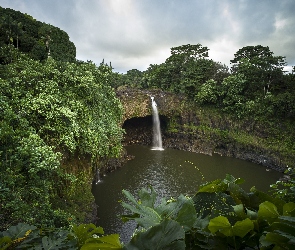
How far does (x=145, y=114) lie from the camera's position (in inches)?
1027

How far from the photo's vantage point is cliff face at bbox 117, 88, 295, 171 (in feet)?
73.9

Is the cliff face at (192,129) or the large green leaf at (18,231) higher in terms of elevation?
the cliff face at (192,129)

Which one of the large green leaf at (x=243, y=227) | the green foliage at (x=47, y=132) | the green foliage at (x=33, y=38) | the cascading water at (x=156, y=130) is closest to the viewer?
the large green leaf at (x=243, y=227)

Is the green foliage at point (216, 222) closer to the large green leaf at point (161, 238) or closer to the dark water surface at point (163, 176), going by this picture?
the large green leaf at point (161, 238)

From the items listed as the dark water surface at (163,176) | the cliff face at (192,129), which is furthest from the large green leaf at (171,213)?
the cliff face at (192,129)

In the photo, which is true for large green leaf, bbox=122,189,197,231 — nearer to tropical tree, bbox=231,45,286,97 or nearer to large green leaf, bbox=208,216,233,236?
large green leaf, bbox=208,216,233,236

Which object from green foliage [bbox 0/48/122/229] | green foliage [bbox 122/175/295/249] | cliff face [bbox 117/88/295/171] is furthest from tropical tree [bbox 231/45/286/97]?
green foliage [bbox 122/175/295/249]

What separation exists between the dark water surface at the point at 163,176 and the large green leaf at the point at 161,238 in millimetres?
10097

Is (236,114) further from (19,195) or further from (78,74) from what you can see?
(19,195)

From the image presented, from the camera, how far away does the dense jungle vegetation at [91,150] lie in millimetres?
1035

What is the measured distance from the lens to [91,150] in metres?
10.1

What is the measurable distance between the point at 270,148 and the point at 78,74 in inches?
744

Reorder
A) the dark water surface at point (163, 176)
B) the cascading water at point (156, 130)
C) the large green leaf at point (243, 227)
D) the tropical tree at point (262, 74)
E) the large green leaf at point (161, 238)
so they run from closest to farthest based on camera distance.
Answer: the large green leaf at point (161, 238), the large green leaf at point (243, 227), the dark water surface at point (163, 176), the tropical tree at point (262, 74), the cascading water at point (156, 130)

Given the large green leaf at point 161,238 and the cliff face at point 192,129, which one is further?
the cliff face at point 192,129
